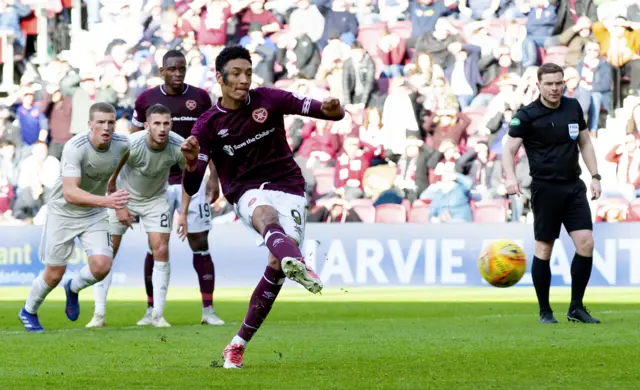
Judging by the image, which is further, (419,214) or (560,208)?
(419,214)

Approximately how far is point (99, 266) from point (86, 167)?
897 millimetres

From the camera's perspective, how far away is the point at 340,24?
71.5ft

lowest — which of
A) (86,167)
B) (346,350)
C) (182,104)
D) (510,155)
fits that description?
(346,350)

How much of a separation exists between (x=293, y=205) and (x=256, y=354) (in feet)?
4.09

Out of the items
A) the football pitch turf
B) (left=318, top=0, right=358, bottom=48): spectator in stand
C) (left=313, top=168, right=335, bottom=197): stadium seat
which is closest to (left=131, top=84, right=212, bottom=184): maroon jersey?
the football pitch turf

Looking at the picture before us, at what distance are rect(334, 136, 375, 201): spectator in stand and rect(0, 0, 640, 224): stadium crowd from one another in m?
0.02

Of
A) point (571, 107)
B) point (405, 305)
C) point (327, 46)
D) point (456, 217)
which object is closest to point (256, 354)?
point (571, 107)

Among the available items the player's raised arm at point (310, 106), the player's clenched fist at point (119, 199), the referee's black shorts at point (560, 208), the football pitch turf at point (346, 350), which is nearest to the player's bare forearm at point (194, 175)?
the player's raised arm at point (310, 106)

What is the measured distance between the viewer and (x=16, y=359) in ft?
25.7

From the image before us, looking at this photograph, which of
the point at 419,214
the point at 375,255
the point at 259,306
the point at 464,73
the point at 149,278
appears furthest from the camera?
the point at 464,73

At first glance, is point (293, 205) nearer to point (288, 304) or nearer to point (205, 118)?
point (205, 118)

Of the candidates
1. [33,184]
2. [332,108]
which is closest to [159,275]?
[332,108]

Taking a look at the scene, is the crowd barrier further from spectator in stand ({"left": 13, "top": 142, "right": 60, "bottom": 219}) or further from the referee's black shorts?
the referee's black shorts

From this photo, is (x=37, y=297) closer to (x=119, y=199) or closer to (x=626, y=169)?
(x=119, y=199)
